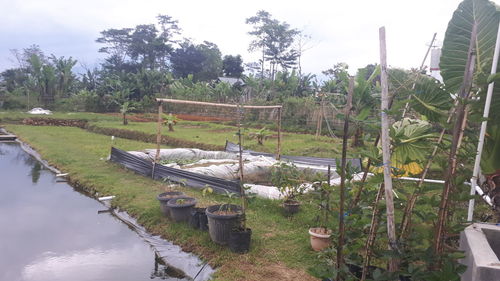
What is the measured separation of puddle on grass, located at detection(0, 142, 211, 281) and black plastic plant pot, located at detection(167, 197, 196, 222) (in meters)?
0.39

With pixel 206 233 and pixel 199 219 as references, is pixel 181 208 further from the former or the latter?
pixel 206 233

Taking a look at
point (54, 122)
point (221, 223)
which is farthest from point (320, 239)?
point (54, 122)

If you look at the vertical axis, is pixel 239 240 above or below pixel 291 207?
below

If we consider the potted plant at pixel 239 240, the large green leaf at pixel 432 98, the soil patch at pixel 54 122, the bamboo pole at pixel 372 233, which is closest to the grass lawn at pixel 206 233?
the potted plant at pixel 239 240

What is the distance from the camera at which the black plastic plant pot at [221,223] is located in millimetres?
4109

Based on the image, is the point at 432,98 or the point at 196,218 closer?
the point at 432,98

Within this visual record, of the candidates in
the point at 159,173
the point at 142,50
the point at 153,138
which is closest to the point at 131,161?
the point at 159,173

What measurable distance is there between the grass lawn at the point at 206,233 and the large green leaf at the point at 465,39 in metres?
2.27

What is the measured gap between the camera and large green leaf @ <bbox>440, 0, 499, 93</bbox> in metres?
2.34

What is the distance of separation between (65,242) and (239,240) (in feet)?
8.42

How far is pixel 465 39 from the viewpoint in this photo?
7.79ft

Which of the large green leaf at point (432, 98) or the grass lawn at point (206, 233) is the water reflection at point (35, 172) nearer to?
the grass lawn at point (206, 233)

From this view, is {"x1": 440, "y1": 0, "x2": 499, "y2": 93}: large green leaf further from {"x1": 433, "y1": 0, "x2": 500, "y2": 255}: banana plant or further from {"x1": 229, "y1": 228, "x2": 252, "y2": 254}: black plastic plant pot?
{"x1": 229, "y1": 228, "x2": 252, "y2": 254}: black plastic plant pot

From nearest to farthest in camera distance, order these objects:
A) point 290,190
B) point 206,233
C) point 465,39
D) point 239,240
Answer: point 465,39 < point 239,240 < point 206,233 < point 290,190
